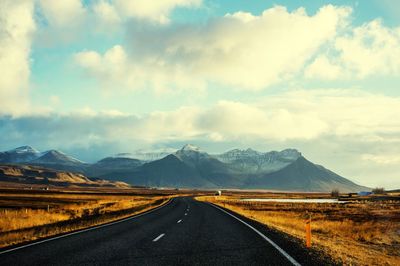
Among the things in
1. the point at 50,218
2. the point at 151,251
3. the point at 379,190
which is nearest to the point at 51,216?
the point at 50,218

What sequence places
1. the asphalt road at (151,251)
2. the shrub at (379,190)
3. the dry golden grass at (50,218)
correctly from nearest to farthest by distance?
1. the asphalt road at (151,251)
2. the dry golden grass at (50,218)
3. the shrub at (379,190)

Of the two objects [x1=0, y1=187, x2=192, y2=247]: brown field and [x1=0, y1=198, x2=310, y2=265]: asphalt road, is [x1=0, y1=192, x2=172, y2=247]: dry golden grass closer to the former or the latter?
[x1=0, y1=187, x2=192, y2=247]: brown field

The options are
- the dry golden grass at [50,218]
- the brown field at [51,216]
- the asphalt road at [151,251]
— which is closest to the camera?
the asphalt road at [151,251]

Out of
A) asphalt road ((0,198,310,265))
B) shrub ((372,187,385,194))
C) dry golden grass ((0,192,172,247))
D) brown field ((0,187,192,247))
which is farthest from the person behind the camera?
shrub ((372,187,385,194))

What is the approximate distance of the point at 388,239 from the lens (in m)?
25.3

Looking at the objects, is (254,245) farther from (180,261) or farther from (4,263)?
(4,263)

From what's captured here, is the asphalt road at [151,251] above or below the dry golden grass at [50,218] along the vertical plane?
above

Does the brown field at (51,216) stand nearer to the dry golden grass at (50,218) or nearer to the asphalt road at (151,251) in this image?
the dry golden grass at (50,218)

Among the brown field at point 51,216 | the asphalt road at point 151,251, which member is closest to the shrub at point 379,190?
the brown field at point 51,216

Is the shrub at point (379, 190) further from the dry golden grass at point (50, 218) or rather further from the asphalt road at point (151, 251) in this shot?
the asphalt road at point (151, 251)

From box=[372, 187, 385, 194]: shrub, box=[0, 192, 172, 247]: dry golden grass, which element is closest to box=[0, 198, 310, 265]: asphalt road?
box=[0, 192, 172, 247]: dry golden grass

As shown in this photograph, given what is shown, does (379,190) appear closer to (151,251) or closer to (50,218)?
(50,218)

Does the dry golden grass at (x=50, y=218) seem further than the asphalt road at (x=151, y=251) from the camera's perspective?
Yes

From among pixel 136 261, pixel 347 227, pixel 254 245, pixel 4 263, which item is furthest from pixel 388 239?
pixel 4 263
